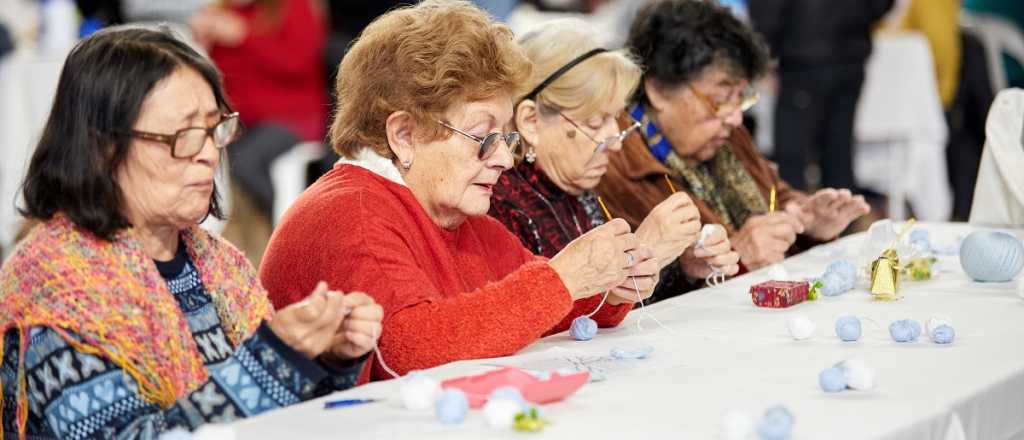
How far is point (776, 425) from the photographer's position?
1.85m

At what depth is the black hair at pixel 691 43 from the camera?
3891 mm

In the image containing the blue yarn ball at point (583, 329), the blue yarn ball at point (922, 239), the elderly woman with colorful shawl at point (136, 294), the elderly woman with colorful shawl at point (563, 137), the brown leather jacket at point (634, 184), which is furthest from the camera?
the brown leather jacket at point (634, 184)

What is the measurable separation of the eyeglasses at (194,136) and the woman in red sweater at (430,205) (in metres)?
0.33

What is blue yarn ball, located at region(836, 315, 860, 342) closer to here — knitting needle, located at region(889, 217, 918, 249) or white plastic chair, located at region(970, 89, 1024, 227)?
knitting needle, located at region(889, 217, 918, 249)

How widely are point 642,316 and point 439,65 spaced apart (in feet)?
2.41

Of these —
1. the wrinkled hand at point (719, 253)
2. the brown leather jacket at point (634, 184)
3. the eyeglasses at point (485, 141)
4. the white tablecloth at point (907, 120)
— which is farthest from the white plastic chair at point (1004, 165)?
the white tablecloth at point (907, 120)

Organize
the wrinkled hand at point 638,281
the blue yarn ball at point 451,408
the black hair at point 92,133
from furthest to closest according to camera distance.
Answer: the wrinkled hand at point 638,281, the black hair at point 92,133, the blue yarn ball at point 451,408

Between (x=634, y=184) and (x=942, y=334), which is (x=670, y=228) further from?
(x=634, y=184)

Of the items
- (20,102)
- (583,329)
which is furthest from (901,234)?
(20,102)

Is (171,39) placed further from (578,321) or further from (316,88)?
(316,88)

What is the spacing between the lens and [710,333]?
2.70 metres

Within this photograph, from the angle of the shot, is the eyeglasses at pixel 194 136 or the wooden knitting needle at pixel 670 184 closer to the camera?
the eyeglasses at pixel 194 136

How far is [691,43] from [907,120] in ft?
13.4

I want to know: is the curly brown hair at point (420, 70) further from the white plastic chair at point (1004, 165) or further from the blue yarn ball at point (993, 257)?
the white plastic chair at point (1004, 165)
